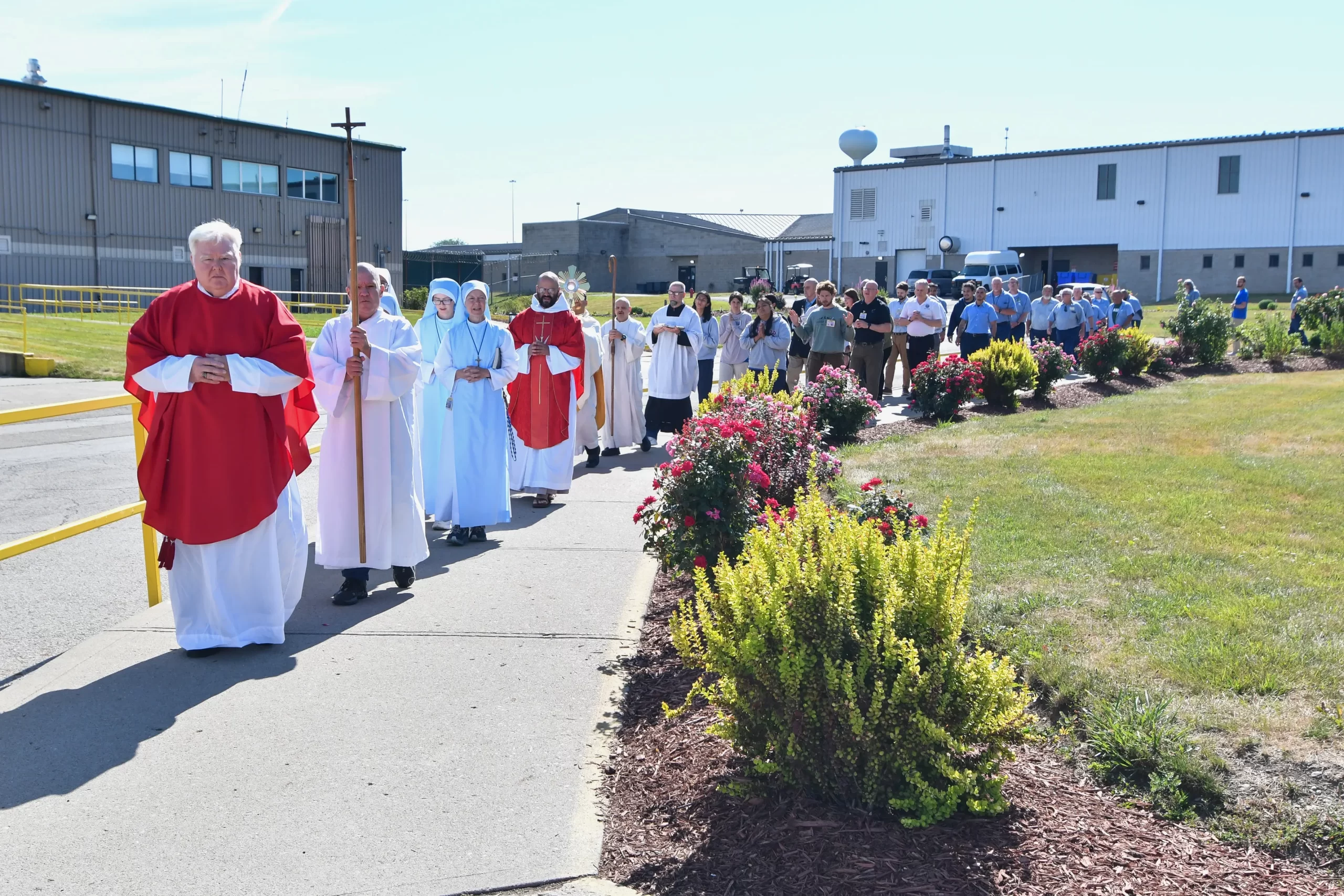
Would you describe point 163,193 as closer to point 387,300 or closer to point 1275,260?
point 387,300

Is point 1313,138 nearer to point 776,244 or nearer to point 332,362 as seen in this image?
point 776,244

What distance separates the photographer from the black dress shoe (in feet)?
23.1

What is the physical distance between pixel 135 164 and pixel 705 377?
30098 millimetres

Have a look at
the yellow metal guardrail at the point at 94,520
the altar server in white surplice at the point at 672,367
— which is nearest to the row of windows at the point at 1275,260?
the altar server in white surplice at the point at 672,367

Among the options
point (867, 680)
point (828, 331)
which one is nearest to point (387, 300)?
point (867, 680)

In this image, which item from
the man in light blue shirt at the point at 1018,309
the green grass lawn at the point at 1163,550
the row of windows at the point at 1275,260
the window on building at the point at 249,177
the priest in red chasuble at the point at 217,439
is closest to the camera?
the green grass lawn at the point at 1163,550

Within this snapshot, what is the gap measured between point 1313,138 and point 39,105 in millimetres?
49001

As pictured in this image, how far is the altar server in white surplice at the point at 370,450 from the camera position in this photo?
23.1 ft

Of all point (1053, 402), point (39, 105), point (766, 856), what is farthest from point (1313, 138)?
point (766, 856)

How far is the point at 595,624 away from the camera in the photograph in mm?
6578

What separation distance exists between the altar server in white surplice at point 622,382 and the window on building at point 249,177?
32.1m

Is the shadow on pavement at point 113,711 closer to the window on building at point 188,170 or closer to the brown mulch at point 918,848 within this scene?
the brown mulch at point 918,848

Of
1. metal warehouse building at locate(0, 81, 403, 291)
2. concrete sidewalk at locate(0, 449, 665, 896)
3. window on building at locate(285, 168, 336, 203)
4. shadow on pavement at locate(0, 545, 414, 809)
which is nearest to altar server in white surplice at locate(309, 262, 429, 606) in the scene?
concrete sidewalk at locate(0, 449, 665, 896)

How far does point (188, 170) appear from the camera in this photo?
4097cm
